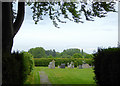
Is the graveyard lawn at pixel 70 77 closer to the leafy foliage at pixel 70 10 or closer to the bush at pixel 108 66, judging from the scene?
the bush at pixel 108 66

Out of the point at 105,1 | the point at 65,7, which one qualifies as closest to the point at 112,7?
the point at 105,1

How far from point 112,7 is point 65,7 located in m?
3.01

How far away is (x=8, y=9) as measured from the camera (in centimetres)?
Answer: 659

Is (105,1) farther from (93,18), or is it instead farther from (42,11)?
A: (42,11)

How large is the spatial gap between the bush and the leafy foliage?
392 cm

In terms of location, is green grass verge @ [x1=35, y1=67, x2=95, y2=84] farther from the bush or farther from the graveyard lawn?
the bush

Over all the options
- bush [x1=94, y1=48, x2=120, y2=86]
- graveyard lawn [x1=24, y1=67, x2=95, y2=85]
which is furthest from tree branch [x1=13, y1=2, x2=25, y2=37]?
bush [x1=94, y1=48, x2=120, y2=86]

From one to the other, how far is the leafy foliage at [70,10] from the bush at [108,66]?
3915 millimetres

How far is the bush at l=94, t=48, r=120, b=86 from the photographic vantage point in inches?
161

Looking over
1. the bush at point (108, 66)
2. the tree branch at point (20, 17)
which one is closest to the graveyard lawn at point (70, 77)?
the bush at point (108, 66)

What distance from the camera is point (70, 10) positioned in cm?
912

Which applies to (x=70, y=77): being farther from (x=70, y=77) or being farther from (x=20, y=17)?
(x=20, y=17)

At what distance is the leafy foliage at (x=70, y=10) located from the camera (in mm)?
8500

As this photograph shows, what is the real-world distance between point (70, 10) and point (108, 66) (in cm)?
550
